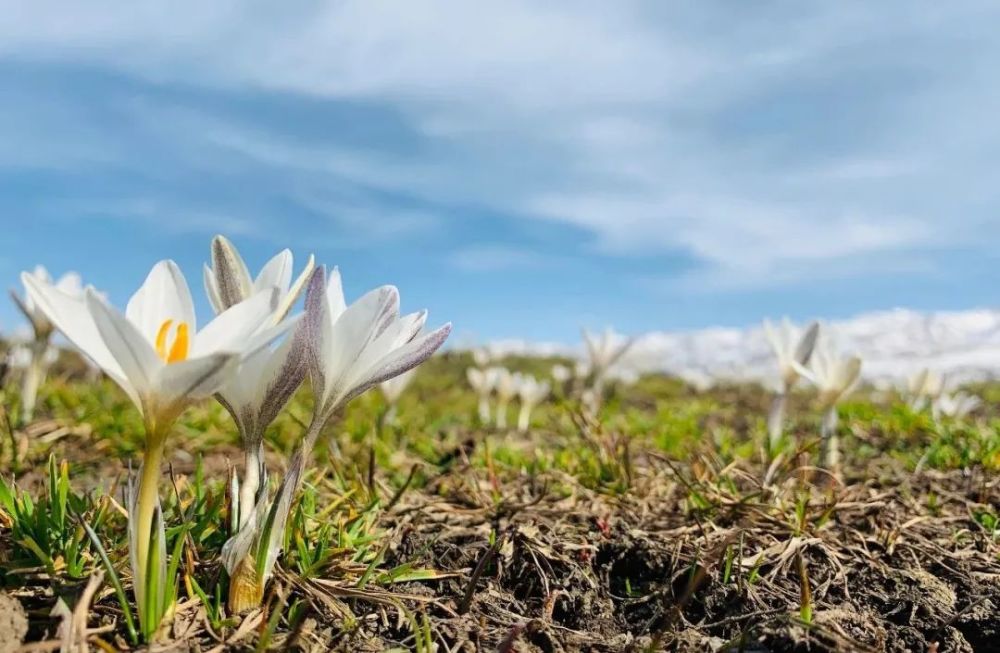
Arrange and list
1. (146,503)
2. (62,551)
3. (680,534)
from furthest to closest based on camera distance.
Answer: (680,534), (62,551), (146,503)

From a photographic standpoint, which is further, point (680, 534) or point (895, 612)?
point (680, 534)

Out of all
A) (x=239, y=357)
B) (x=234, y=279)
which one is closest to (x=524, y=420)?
(x=234, y=279)

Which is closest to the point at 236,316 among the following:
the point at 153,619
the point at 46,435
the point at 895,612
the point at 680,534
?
the point at 153,619

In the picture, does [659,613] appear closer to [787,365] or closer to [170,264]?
[170,264]

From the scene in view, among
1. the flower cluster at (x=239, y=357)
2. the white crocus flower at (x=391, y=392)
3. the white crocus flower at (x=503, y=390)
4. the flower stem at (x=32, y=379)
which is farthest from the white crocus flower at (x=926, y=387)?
the flower stem at (x=32, y=379)

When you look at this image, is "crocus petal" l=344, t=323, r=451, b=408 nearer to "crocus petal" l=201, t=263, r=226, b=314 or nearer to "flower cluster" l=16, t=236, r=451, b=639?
"flower cluster" l=16, t=236, r=451, b=639

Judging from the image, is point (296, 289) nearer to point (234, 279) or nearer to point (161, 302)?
point (234, 279)

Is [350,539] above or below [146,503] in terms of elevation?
below

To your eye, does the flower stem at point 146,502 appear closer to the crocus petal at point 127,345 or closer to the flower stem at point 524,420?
the crocus petal at point 127,345
